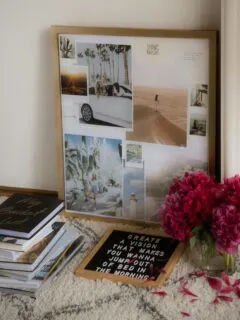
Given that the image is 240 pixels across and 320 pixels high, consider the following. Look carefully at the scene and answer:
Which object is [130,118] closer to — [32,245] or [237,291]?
[32,245]

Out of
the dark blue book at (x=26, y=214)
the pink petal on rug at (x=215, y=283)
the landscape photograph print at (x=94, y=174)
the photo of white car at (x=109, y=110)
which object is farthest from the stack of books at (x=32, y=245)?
the pink petal on rug at (x=215, y=283)

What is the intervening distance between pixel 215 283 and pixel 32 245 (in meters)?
0.44

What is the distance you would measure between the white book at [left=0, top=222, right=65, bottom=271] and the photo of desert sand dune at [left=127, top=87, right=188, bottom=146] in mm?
369

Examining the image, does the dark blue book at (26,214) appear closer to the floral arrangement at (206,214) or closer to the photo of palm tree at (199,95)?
the floral arrangement at (206,214)

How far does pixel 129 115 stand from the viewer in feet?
5.32

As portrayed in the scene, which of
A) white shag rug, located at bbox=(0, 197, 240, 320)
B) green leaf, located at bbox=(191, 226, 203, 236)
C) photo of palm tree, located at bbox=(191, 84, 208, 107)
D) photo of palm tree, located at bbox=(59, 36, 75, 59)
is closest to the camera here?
white shag rug, located at bbox=(0, 197, 240, 320)

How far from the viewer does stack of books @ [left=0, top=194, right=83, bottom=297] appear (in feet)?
4.71

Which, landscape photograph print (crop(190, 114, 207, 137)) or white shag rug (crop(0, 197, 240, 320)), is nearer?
white shag rug (crop(0, 197, 240, 320))

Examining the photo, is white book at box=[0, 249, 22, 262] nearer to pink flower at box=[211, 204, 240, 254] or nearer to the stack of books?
the stack of books

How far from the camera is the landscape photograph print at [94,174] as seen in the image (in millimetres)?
1680

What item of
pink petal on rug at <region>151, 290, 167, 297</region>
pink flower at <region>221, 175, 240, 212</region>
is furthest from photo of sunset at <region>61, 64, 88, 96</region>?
pink petal on rug at <region>151, 290, 167, 297</region>

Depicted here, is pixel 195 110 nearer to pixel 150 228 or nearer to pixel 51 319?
pixel 150 228

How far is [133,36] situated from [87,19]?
15 cm

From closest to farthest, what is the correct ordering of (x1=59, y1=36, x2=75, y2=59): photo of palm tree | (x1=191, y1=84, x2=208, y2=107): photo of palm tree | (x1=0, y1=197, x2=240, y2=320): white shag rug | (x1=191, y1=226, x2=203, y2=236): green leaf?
1. (x1=0, y1=197, x2=240, y2=320): white shag rug
2. (x1=191, y1=226, x2=203, y2=236): green leaf
3. (x1=191, y1=84, x2=208, y2=107): photo of palm tree
4. (x1=59, y1=36, x2=75, y2=59): photo of palm tree
